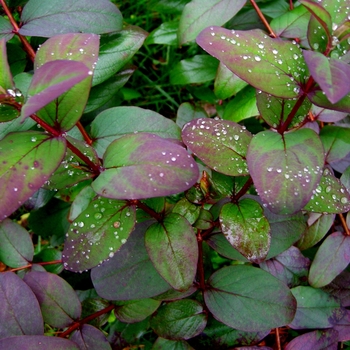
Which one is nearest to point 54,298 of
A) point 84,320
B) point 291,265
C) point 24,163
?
point 84,320

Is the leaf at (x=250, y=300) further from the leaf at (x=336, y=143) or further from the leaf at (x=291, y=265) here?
the leaf at (x=336, y=143)

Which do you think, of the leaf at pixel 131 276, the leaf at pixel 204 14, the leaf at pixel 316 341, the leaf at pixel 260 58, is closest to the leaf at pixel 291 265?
the leaf at pixel 316 341

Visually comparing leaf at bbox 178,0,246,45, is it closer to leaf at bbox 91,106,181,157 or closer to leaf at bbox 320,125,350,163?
leaf at bbox 91,106,181,157

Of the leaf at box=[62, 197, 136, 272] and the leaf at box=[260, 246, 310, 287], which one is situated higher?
the leaf at box=[62, 197, 136, 272]

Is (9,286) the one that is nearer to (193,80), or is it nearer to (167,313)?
(167,313)

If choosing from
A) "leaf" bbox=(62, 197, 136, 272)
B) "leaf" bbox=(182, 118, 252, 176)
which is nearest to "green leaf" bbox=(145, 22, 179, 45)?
"leaf" bbox=(182, 118, 252, 176)

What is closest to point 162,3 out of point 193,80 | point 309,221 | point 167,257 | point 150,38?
point 150,38

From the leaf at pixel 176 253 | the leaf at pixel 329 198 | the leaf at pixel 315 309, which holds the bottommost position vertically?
the leaf at pixel 315 309

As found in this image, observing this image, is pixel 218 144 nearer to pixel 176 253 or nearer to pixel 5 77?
pixel 176 253
